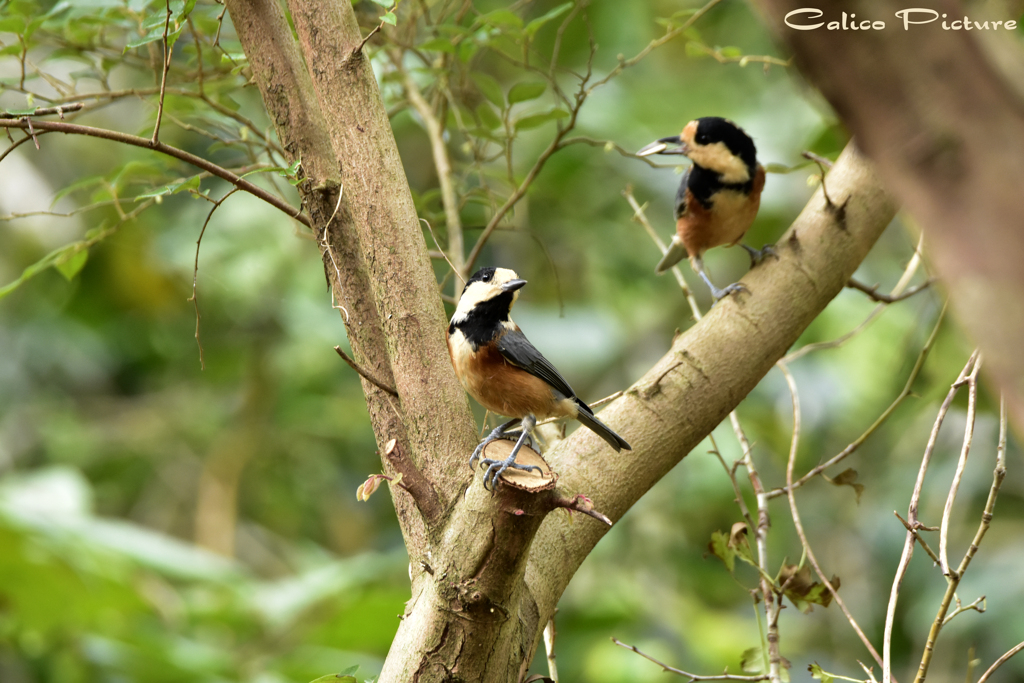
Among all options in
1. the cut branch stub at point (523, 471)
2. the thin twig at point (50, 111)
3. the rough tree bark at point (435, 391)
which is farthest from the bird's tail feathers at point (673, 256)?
the thin twig at point (50, 111)

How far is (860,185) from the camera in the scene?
6.90 ft

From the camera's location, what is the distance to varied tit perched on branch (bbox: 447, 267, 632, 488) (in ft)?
5.68

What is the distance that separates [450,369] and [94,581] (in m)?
2.60

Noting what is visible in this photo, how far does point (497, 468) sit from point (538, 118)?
3.62 feet

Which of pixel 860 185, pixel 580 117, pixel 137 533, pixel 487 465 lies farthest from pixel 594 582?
pixel 487 465

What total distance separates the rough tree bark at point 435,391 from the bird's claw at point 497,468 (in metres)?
0.02

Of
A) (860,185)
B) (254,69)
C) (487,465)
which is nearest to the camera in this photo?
(487,465)

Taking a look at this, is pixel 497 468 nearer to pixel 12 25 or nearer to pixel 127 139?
pixel 127 139

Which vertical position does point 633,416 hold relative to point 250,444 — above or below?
below

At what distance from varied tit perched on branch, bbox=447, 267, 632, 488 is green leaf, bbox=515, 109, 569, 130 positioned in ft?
1.67

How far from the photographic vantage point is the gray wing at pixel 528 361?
1762 mm

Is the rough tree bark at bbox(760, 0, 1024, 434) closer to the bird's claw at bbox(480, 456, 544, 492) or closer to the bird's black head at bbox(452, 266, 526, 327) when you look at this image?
the bird's claw at bbox(480, 456, 544, 492)

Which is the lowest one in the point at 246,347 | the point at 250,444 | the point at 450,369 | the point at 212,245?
the point at 450,369

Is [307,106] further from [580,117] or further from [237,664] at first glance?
[580,117]
